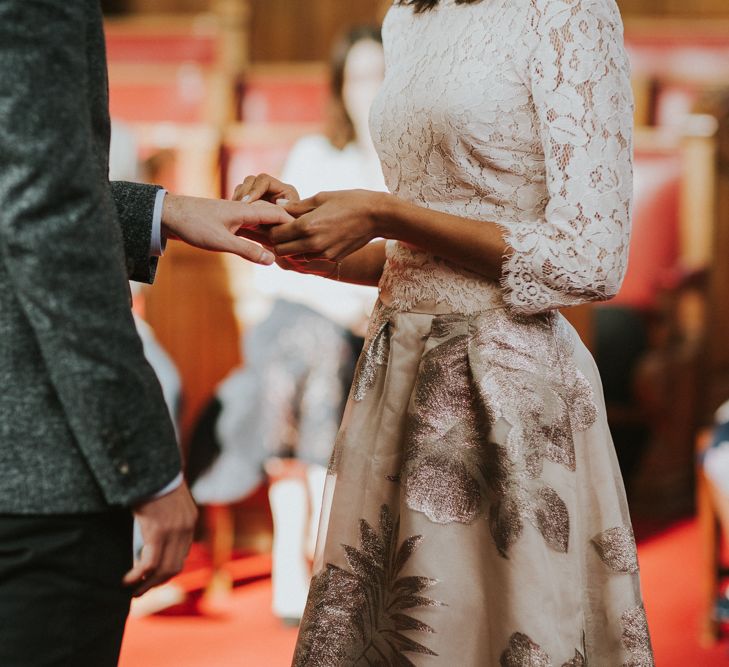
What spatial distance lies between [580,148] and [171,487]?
0.54 metres

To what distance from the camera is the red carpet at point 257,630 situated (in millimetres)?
2223

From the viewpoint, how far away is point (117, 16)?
624cm

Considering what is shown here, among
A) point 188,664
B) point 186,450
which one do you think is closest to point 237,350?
point 186,450

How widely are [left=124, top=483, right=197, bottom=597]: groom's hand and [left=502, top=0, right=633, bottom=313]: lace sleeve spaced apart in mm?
453

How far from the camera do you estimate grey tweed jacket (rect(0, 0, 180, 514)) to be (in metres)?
0.68

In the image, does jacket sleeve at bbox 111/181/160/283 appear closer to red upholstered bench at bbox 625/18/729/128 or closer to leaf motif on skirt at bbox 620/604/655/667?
leaf motif on skirt at bbox 620/604/655/667

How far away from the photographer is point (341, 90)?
9.01 feet

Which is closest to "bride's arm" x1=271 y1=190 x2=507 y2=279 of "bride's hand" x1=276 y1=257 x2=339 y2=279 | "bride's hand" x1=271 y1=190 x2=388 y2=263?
"bride's hand" x1=271 y1=190 x2=388 y2=263

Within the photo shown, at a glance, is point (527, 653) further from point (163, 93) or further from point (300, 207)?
point (163, 93)

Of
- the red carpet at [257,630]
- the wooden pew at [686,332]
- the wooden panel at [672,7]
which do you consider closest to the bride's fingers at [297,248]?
the red carpet at [257,630]

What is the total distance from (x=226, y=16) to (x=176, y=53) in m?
0.35

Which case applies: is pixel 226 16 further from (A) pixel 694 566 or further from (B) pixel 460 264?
(B) pixel 460 264

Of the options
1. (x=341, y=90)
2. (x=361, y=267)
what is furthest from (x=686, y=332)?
(x=361, y=267)

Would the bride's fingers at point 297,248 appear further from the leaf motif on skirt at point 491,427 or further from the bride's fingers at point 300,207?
the leaf motif on skirt at point 491,427
